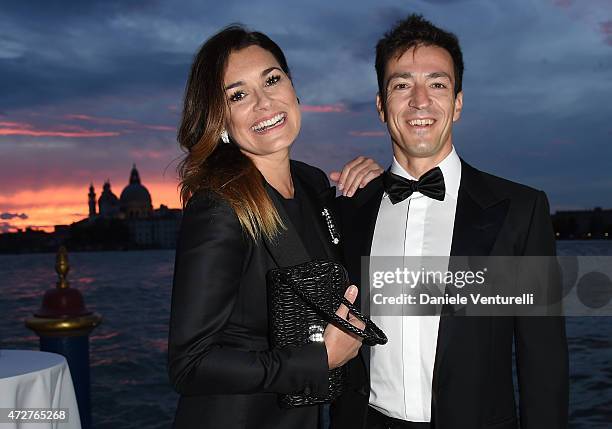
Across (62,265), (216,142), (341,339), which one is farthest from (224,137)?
(62,265)

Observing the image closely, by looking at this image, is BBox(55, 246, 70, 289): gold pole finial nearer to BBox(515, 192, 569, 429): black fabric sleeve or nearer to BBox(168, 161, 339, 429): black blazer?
BBox(168, 161, 339, 429): black blazer

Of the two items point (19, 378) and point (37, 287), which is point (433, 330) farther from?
point (37, 287)

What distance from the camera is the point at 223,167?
2277mm

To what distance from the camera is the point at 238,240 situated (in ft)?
6.82

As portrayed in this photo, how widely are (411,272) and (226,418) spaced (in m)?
0.93

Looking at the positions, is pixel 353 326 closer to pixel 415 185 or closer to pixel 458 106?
pixel 415 185

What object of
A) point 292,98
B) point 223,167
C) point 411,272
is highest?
point 292,98

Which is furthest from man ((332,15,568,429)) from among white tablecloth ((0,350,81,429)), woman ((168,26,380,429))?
white tablecloth ((0,350,81,429))

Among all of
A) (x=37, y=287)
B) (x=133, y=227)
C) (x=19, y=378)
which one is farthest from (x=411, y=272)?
(x=133, y=227)

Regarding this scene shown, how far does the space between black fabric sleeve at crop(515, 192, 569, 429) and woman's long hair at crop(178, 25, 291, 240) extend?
0.98 m

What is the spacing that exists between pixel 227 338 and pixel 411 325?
0.75 m

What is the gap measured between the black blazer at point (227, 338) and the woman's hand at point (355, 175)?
0.71 metres

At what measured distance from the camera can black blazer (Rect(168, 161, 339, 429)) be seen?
6.49ft

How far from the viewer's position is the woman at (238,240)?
78.3 inches
